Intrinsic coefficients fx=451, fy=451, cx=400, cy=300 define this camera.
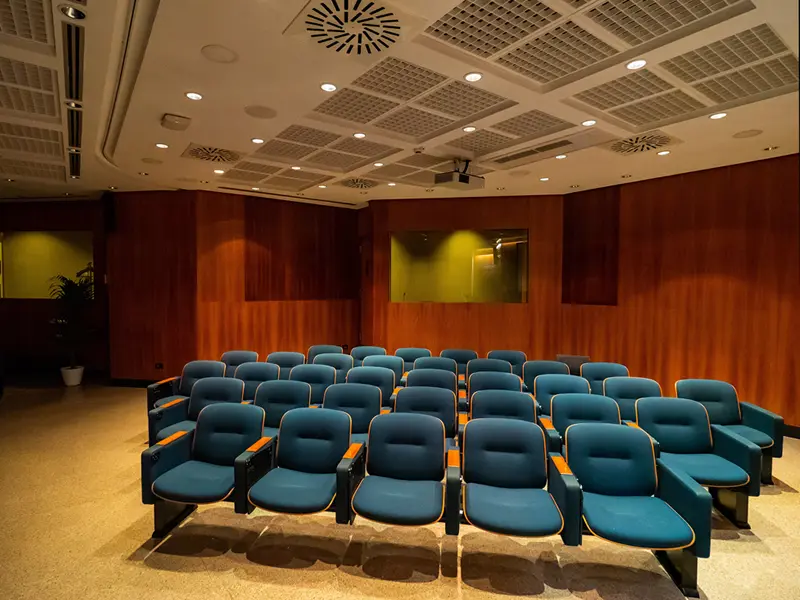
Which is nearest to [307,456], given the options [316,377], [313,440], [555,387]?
[313,440]

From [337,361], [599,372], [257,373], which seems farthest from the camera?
[337,361]

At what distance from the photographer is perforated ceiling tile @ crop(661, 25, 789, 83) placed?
2.69 m

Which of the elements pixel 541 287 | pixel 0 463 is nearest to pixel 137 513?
pixel 0 463

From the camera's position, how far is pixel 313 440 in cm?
354

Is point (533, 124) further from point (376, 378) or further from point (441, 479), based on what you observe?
point (441, 479)

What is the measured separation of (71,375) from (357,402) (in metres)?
6.82

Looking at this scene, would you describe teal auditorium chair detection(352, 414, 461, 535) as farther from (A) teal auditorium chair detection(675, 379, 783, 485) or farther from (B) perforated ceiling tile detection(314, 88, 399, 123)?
(A) teal auditorium chair detection(675, 379, 783, 485)

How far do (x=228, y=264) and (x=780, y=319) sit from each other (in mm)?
8349

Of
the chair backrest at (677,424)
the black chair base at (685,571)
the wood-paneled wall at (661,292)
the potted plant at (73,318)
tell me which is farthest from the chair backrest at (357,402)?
the potted plant at (73,318)

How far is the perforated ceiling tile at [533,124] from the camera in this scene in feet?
14.1

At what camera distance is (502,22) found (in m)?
2.76

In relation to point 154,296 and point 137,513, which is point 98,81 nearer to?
point 137,513

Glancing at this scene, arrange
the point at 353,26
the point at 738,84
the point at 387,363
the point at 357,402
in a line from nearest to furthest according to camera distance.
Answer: the point at 353,26, the point at 738,84, the point at 357,402, the point at 387,363

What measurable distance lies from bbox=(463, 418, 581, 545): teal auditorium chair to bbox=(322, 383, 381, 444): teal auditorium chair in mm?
1185
